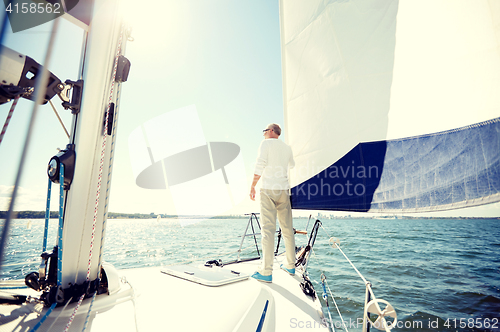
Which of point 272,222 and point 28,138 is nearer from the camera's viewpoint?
point 28,138

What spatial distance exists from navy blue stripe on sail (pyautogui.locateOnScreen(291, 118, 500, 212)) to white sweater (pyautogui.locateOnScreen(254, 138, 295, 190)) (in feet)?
2.43

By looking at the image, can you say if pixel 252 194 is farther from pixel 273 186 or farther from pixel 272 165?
pixel 272 165

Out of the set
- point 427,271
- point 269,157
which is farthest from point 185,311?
point 427,271

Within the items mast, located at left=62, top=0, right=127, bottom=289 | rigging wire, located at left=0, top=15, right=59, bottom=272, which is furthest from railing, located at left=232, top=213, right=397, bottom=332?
mast, located at left=62, top=0, right=127, bottom=289

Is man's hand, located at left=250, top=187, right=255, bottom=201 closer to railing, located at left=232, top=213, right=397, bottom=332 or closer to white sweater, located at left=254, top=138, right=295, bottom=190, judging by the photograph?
white sweater, located at left=254, top=138, right=295, bottom=190

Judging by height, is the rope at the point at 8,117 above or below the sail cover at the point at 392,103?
below

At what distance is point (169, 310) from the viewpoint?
87cm

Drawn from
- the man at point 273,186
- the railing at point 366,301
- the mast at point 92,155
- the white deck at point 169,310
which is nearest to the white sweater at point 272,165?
the man at point 273,186

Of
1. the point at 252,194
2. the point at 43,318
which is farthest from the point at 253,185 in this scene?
the point at 43,318

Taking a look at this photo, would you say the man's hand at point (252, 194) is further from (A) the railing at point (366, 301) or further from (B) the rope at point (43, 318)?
(B) the rope at point (43, 318)

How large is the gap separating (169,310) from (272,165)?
4.85 feet

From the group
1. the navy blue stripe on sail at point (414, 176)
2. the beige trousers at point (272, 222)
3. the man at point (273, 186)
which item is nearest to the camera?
the navy blue stripe on sail at point (414, 176)

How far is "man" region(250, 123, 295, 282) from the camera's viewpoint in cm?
205

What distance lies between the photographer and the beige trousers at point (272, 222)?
195cm
